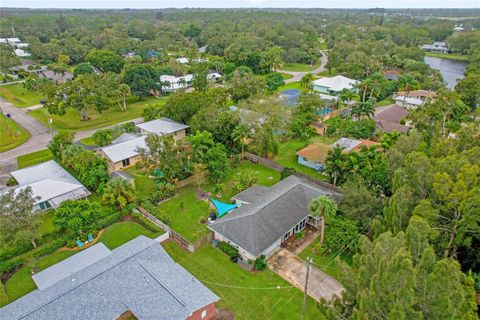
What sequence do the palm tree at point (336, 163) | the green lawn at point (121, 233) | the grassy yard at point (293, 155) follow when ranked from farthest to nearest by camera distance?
the grassy yard at point (293, 155) → the palm tree at point (336, 163) → the green lawn at point (121, 233)

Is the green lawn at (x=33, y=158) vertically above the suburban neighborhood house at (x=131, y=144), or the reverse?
the suburban neighborhood house at (x=131, y=144)

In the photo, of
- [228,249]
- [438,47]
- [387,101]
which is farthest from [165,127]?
[438,47]

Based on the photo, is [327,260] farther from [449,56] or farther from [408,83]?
[449,56]

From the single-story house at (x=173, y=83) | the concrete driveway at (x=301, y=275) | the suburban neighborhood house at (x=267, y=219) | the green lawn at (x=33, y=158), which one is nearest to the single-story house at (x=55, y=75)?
the single-story house at (x=173, y=83)

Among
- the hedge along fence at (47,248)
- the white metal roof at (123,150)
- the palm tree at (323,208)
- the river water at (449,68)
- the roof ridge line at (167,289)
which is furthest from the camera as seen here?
the river water at (449,68)

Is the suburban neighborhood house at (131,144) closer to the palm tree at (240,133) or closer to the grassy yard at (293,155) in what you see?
the palm tree at (240,133)

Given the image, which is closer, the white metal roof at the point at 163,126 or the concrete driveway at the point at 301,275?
the concrete driveway at the point at 301,275

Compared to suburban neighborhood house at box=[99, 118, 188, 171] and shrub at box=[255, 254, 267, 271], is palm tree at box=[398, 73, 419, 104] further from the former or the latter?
shrub at box=[255, 254, 267, 271]

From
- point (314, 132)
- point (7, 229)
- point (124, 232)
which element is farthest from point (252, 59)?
point (7, 229)
